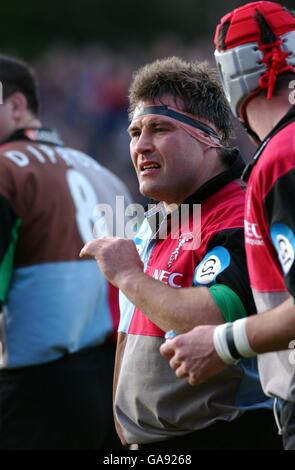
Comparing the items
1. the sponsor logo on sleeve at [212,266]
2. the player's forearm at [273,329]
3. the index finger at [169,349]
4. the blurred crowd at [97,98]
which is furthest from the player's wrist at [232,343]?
the blurred crowd at [97,98]

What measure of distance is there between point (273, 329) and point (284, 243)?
0.85 ft

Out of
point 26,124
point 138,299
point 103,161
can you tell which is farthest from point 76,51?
point 138,299

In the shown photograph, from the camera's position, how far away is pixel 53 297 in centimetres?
520

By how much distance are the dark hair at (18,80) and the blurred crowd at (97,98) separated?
713cm

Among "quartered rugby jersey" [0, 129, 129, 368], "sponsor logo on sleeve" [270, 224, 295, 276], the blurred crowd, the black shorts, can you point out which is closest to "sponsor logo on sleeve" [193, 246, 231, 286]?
"sponsor logo on sleeve" [270, 224, 295, 276]

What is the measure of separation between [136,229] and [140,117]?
935 mm

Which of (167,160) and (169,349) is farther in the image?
(167,160)

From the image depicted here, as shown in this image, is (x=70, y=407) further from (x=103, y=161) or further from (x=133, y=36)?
(x=133, y=36)

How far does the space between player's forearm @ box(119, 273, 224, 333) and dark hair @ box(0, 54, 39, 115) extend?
8.34ft

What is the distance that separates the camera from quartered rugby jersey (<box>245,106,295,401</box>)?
267cm

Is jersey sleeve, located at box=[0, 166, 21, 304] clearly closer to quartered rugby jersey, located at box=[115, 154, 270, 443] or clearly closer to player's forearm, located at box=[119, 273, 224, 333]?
quartered rugby jersey, located at box=[115, 154, 270, 443]

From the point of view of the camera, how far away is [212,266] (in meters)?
3.38

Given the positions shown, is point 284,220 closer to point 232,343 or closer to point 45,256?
point 232,343

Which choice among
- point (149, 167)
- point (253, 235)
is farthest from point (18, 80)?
point (253, 235)
